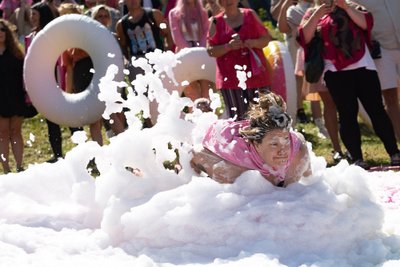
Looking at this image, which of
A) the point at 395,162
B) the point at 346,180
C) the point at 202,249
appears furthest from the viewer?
the point at 395,162

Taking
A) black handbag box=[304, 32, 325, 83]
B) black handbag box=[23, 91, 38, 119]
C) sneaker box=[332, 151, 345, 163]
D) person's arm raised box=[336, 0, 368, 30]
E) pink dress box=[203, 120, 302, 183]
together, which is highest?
pink dress box=[203, 120, 302, 183]

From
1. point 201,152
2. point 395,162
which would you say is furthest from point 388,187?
point 201,152

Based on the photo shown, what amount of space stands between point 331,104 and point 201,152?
3591 millimetres

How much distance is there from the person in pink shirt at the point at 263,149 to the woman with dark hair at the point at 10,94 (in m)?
4.08

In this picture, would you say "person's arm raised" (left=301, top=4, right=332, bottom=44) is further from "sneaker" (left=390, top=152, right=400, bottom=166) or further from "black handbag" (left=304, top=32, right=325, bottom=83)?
"sneaker" (left=390, top=152, right=400, bottom=166)

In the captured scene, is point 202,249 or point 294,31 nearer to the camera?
point 202,249

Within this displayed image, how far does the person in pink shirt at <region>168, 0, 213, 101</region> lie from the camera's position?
32.2 ft

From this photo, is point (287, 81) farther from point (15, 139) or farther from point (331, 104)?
point (15, 139)

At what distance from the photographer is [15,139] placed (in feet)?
31.4

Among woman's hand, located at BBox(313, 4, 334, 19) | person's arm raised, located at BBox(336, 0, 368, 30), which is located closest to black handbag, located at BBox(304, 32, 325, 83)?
woman's hand, located at BBox(313, 4, 334, 19)

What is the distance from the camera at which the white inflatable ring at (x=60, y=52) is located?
9.59m

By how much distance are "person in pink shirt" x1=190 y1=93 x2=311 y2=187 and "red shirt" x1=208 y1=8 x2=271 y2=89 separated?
2.94m

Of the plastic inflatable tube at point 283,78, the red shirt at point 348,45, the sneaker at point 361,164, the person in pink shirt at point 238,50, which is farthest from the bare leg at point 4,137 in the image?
the sneaker at point 361,164

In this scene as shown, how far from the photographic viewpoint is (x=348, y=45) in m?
8.35
